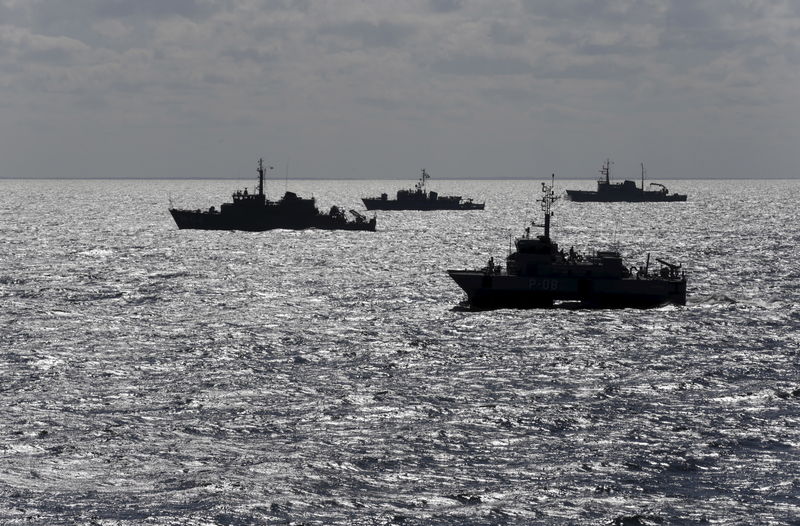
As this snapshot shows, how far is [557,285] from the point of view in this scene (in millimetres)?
80875

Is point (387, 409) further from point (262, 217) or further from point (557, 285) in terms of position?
point (262, 217)

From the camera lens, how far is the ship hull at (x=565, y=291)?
80.5 metres

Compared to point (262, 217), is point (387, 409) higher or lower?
lower

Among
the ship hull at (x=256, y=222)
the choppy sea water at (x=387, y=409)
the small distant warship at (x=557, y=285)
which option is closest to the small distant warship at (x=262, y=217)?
the ship hull at (x=256, y=222)

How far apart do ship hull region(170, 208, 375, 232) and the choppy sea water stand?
85.7 m

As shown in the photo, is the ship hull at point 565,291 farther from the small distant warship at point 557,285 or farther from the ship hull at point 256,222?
the ship hull at point 256,222

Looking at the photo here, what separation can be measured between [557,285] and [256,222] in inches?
4127

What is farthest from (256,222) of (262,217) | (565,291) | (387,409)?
(387,409)

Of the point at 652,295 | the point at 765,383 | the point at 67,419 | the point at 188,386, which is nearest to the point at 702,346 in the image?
the point at 765,383

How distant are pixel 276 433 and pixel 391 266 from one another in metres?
78.7

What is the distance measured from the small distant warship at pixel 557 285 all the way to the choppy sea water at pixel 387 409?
7.00ft

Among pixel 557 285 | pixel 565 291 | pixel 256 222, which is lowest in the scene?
pixel 565 291

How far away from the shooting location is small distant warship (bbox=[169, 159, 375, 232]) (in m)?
178

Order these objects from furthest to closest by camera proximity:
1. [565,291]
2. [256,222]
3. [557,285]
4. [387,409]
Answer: [256,222] < [565,291] < [557,285] < [387,409]
